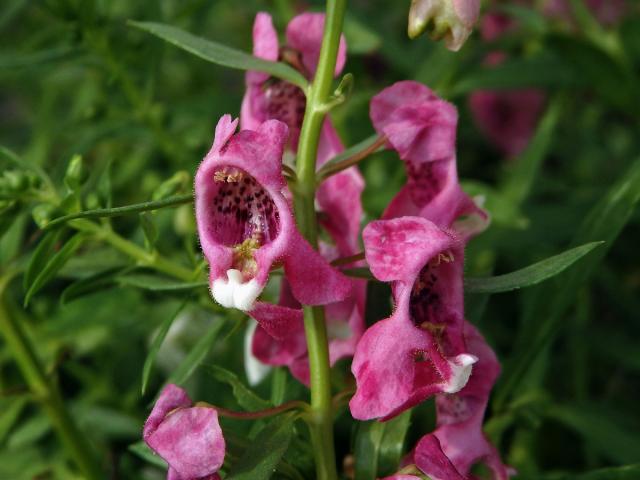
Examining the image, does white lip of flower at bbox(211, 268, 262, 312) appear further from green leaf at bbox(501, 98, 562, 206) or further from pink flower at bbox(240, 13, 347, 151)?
green leaf at bbox(501, 98, 562, 206)

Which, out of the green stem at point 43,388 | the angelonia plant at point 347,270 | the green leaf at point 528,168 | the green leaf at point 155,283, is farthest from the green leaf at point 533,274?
the green leaf at point 528,168

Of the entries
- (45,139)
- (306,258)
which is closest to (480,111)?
(45,139)

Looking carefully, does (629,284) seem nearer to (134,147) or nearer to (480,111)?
(480,111)

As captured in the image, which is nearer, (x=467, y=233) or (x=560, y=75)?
(x=467, y=233)

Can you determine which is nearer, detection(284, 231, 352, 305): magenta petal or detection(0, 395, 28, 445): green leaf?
detection(284, 231, 352, 305): magenta petal

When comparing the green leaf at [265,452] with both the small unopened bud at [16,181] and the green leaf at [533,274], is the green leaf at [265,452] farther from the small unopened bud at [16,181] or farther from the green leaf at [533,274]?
the small unopened bud at [16,181]

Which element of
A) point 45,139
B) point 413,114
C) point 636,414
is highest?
point 413,114

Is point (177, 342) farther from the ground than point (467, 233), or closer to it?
closer to it

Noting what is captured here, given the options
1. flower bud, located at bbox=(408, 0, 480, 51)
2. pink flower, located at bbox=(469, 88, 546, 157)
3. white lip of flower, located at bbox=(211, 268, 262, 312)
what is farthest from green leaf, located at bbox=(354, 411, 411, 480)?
pink flower, located at bbox=(469, 88, 546, 157)

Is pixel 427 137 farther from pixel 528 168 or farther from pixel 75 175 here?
pixel 528 168
